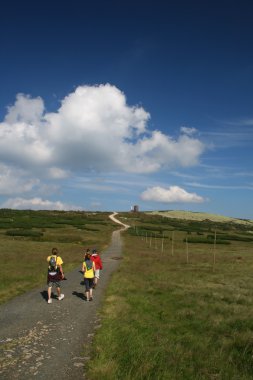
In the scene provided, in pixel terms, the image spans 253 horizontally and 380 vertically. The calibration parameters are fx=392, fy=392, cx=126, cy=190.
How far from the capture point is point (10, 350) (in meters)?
11.7

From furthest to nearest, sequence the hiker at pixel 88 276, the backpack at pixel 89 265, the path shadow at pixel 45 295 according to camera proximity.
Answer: the path shadow at pixel 45 295 → the backpack at pixel 89 265 → the hiker at pixel 88 276

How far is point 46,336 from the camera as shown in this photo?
13219 millimetres

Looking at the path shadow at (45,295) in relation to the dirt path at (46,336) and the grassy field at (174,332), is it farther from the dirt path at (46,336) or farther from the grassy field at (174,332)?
the grassy field at (174,332)

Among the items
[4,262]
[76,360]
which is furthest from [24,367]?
[4,262]

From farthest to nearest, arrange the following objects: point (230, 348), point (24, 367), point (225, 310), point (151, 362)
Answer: point (225, 310), point (230, 348), point (151, 362), point (24, 367)

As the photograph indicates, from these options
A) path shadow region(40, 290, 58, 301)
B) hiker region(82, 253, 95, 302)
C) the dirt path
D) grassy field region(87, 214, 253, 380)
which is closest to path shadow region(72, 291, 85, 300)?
the dirt path

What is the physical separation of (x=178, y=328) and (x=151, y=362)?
5.19 metres

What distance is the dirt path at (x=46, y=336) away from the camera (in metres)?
10.2

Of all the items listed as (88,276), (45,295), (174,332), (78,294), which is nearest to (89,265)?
(88,276)

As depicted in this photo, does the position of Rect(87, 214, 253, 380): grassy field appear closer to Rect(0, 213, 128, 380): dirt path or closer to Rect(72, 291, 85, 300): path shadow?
Rect(0, 213, 128, 380): dirt path

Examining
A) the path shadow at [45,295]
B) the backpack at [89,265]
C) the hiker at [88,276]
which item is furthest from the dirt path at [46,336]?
the backpack at [89,265]

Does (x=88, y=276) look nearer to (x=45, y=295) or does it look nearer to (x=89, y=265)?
(x=89, y=265)

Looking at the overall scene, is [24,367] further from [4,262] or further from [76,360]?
[4,262]

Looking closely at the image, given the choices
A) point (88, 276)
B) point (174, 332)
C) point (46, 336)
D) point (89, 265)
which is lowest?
point (174, 332)
